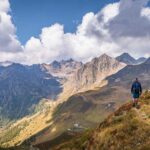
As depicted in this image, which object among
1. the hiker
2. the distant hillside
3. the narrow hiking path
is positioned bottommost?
the distant hillside

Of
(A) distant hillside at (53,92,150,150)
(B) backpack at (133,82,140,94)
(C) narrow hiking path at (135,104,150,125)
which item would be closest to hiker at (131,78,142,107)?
(B) backpack at (133,82,140,94)

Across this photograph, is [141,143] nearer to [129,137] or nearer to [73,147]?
[129,137]

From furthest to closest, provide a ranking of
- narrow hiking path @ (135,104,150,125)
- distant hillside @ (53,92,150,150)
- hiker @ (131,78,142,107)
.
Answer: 1. hiker @ (131,78,142,107)
2. narrow hiking path @ (135,104,150,125)
3. distant hillside @ (53,92,150,150)

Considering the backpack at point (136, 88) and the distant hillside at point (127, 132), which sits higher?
the backpack at point (136, 88)

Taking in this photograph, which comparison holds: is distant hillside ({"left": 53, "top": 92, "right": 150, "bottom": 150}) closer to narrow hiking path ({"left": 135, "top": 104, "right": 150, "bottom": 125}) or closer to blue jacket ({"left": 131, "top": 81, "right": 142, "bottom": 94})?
narrow hiking path ({"left": 135, "top": 104, "right": 150, "bottom": 125})

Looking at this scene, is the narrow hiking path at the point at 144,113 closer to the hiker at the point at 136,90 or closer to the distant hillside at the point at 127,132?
the distant hillside at the point at 127,132

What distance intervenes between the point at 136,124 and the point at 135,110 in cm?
548

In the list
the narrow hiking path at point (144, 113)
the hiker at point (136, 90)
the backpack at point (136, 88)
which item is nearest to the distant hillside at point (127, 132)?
the narrow hiking path at point (144, 113)

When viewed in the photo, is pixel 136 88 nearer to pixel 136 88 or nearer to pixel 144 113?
pixel 136 88

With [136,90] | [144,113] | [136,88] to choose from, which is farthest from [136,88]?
[144,113]

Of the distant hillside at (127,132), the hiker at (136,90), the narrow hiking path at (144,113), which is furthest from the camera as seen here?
the hiker at (136,90)

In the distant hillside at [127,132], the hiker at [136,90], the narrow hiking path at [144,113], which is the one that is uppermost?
the hiker at [136,90]

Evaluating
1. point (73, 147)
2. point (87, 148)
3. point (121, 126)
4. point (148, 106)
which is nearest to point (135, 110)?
point (148, 106)

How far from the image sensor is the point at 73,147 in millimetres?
57188
